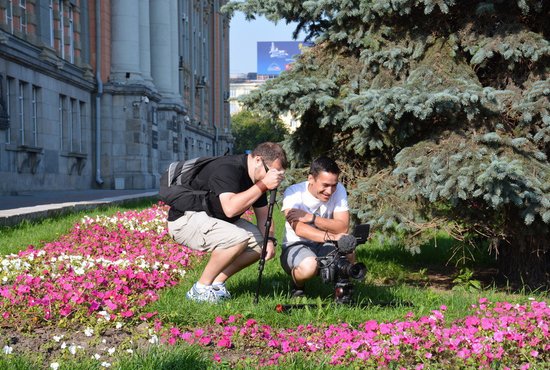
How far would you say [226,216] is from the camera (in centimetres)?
614

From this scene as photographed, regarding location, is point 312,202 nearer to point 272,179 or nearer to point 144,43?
point 272,179

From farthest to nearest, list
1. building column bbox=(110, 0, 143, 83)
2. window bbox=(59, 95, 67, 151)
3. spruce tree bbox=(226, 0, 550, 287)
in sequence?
building column bbox=(110, 0, 143, 83)
window bbox=(59, 95, 67, 151)
spruce tree bbox=(226, 0, 550, 287)

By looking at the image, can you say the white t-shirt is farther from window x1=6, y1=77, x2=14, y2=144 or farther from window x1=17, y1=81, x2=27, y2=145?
window x1=17, y1=81, x2=27, y2=145

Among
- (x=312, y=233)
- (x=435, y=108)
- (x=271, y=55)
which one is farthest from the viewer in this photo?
(x=271, y=55)

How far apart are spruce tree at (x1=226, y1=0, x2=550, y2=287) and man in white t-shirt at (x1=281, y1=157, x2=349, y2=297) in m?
Result: 0.93

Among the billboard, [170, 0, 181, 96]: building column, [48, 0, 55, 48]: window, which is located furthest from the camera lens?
the billboard

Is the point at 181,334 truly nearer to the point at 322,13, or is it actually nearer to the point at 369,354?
the point at 369,354

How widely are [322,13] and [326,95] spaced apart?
109 centimetres

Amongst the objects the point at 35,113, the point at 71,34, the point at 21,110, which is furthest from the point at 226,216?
the point at 71,34

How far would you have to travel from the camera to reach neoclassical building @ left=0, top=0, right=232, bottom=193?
79.4 ft

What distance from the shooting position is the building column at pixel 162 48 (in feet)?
137

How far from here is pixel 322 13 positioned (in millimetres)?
8453

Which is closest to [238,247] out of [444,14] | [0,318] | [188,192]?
[188,192]

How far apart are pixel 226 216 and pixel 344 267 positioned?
1033 mm
